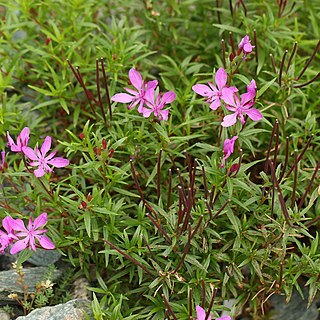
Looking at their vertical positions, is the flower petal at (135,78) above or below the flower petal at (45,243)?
above

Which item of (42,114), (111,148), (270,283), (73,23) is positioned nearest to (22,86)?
(42,114)

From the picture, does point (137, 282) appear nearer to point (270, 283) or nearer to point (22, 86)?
point (270, 283)

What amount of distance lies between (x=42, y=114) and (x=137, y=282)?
1.05 metres

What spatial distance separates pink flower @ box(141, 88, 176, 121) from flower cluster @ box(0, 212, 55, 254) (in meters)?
0.56

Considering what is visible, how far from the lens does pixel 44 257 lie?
2867 mm

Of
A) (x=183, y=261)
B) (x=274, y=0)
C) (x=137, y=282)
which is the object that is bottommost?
(x=137, y=282)

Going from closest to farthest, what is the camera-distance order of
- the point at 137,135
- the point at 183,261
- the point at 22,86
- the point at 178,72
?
the point at 183,261
the point at 137,135
the point at 178,72
the point at 22,86

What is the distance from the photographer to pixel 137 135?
8.87 ft

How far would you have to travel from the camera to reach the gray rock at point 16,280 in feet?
8.63

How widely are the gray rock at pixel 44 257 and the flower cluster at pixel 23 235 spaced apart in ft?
1.46

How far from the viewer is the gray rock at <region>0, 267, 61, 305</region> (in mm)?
2631

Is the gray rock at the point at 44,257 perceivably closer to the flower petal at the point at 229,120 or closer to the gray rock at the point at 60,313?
the gray rock at the point at 60,313

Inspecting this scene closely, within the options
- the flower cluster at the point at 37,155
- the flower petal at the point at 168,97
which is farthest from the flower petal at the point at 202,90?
the flower cluster at the point at 37,155

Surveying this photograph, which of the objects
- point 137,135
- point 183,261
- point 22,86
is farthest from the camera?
point 22,86
